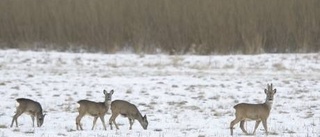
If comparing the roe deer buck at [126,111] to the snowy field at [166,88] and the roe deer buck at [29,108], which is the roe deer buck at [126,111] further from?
the roe deer buck at [29,108]

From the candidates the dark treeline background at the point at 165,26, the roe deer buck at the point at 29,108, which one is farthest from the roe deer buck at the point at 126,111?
the dark treeline background at the point at 165,26

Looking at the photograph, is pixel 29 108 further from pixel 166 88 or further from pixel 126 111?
pixel 166 88

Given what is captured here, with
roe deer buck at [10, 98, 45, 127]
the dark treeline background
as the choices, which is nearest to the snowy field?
roe deer buck at [10, 98, 45, 127]

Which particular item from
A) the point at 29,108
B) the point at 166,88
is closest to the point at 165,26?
the point at 166,88

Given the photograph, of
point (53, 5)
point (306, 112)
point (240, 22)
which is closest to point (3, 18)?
point (53, 5)

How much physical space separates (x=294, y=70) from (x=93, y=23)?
11.4 meters

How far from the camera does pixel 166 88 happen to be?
1953cm

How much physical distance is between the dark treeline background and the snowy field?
2323mm

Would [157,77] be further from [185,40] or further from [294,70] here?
[185,40]

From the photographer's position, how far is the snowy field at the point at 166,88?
12605 mm

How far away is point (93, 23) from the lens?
32.2 m

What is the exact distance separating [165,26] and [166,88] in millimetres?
12107

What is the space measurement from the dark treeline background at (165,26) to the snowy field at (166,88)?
2323 mm

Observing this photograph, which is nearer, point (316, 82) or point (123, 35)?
point (316, 82)
